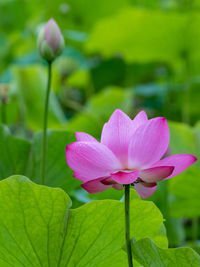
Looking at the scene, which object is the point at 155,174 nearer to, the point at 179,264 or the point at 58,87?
the point at 179,264


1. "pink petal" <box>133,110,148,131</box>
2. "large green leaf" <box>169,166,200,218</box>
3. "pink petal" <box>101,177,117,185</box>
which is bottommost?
"large green leaf" <box>169,166,200,218</box>

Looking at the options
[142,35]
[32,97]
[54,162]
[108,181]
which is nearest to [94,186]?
[108,181]

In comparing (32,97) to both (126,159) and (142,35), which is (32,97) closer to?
(142,35)

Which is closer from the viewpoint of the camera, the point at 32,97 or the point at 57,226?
the point at 57,226

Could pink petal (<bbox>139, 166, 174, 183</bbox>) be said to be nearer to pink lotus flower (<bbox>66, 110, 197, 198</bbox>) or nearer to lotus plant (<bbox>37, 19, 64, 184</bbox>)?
pink lotus flower (<bbox>66, 110, 197, 198</bbox>)

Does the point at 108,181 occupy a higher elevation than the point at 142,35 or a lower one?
lower

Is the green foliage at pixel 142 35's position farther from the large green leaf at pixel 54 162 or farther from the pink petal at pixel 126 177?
the pink petal at pixel 126 177

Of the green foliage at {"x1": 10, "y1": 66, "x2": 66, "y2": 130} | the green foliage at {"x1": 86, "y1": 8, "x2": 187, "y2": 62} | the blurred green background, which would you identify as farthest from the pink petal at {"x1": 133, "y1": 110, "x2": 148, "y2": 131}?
the green foliage at {"x1": 86, "y1": 8, "x2": 187, "y2": 62}

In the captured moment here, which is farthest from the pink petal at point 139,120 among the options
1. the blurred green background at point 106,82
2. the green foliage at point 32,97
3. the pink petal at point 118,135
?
the green foliage at point 32,97

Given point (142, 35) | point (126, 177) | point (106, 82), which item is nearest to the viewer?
point (126, 177)
